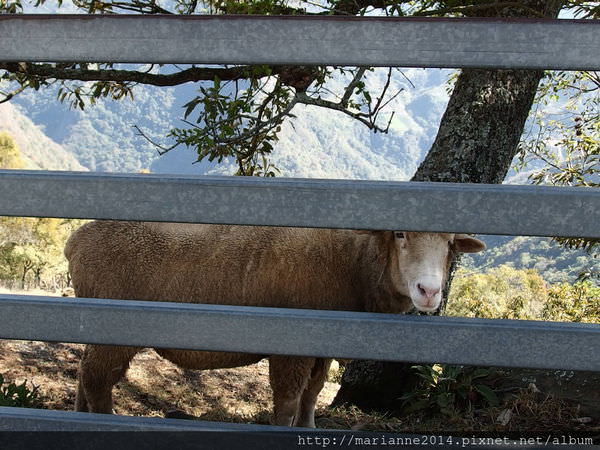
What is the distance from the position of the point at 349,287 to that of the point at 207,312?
2.81m

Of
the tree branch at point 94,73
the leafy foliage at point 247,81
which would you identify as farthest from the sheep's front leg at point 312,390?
the tree branch at point 94,73

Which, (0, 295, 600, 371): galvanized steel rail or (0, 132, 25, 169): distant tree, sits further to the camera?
(0, 132, 25, 169): distant tree

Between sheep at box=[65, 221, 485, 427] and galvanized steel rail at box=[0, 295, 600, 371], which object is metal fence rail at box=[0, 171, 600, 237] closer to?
galvanized steel rail at box=[0, 295, 600, 371]

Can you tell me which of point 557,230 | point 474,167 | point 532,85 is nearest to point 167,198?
point 557,230

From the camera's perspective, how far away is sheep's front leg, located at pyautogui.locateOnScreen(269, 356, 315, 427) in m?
4.20

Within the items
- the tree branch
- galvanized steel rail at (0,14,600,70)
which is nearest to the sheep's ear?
galvanized steel rail at (0,14,600,70)

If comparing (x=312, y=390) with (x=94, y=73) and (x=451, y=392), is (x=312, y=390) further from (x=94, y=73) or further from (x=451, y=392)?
(x=94, y=73)

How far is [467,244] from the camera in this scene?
4.12 m

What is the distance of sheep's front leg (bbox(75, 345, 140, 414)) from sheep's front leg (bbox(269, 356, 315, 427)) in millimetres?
948

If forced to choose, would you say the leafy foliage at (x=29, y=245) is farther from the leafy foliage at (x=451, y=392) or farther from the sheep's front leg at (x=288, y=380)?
the sheep's front leg at (x=288, y=380)

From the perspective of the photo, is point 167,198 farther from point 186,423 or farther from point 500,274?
point 500,274

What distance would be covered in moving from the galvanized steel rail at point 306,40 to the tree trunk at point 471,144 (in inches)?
151

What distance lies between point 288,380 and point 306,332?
265cm

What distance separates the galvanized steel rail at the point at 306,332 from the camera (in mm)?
1620
